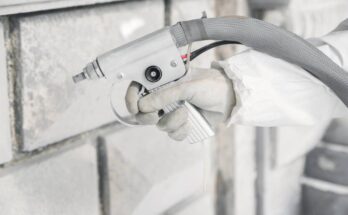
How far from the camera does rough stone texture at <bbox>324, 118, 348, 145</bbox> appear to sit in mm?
2323

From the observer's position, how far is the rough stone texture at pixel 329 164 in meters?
2.27

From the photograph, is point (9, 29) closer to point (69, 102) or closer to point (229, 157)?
point (69, 102)

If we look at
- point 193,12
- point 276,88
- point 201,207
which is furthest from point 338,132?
point 276,88

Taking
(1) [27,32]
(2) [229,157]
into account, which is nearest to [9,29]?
(1) [27,32]

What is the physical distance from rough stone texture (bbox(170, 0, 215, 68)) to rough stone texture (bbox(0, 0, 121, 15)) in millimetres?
379

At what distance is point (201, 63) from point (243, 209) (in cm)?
67

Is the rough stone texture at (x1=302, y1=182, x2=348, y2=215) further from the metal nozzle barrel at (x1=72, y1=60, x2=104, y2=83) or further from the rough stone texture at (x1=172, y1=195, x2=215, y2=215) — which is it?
the metal nozzle barrel at (x1=72, y1=60, x2=104, y2=83)

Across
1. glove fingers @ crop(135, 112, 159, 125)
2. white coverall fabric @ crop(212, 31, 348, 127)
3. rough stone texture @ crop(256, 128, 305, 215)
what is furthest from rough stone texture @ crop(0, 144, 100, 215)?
rough stone texture @ crop(256, 128, 305, 215)

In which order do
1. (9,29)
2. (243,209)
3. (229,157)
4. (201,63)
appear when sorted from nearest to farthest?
(9,29)
(201,63)
(229,157)
(243,209)

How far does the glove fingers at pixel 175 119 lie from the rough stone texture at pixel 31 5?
35 cm

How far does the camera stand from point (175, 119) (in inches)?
42.3

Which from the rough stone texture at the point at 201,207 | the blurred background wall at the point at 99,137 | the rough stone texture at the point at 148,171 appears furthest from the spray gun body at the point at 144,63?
the rough stone texture at the point at 201,207

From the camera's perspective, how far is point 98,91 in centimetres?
137

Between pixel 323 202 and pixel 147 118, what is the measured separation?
1429mm
